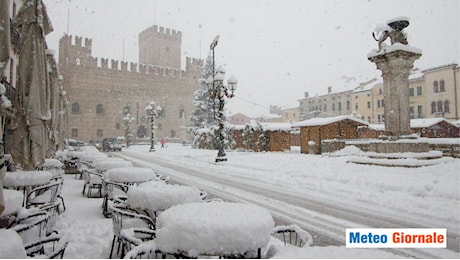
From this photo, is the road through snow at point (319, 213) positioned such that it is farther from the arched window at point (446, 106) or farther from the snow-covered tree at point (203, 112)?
the arched window at point (446, 106)

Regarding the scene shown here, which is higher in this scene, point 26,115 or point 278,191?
point 26,115

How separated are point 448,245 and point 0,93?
5.48 m

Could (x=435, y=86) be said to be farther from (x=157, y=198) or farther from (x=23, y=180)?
(x=23, y=180)

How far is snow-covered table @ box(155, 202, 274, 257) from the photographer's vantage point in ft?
6.77

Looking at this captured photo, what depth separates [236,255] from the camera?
6.98 feet

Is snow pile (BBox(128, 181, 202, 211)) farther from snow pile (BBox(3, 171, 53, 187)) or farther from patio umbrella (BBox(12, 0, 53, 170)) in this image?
snow pile (BBox(3, 171, 53, 187))

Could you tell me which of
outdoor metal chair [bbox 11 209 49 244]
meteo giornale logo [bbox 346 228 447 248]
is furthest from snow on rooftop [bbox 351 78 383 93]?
outdoor metal chair [bbox 11 209 49 244]

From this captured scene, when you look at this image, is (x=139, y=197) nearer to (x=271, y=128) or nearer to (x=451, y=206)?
(x=451, y=206)

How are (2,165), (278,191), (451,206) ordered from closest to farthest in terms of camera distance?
(2,165)
(451,206)
(278,191)

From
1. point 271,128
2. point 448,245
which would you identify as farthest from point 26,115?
point 271,128

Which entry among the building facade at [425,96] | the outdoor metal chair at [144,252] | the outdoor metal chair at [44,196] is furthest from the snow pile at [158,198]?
the building facade at [425,96]

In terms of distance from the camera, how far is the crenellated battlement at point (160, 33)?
63406mm

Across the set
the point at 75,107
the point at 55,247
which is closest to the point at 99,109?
the point at 75,107

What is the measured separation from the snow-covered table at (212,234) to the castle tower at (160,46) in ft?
214
